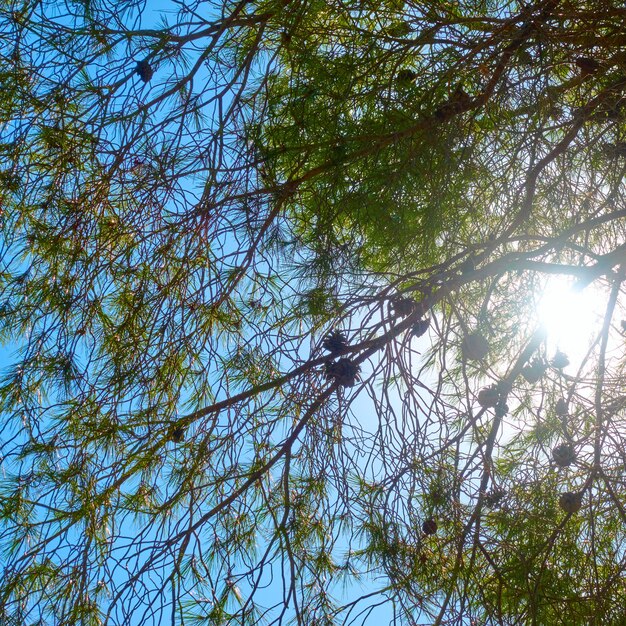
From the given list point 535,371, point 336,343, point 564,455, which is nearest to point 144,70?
point 336,343

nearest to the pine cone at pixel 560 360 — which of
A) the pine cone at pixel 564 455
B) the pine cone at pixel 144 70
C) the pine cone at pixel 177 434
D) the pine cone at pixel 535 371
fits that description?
the pine cone at pixel 535 371

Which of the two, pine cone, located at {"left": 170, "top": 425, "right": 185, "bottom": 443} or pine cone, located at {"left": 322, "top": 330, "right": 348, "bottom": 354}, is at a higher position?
pine cone, located at {"left": 322, "top": 330, "right": 348, "bottom": 354}

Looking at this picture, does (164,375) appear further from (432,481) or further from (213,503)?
(432,481)

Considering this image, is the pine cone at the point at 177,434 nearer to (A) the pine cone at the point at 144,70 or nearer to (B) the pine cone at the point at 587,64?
(A) the pine cone at the point at 144,70

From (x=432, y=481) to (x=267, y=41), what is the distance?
138 cm

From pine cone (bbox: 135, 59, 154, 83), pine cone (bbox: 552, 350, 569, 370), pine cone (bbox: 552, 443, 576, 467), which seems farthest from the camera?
pine cone (bbox: 552, 350, 569, 370)

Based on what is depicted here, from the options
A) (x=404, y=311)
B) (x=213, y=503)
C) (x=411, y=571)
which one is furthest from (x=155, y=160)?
(x=411, y=571)

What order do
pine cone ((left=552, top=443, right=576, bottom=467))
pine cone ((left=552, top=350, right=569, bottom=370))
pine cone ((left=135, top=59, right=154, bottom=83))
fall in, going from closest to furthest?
pine cone ((left=552, top=443, right=576, bottom=467)) → pine cone ((left=135, top=59, right=154, bottom=83)) → pine cone ((left=552, top=350, right=569, bottom=370))

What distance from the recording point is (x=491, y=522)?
6.53ft

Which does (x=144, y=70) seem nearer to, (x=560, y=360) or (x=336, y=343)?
(x=336, y=343)

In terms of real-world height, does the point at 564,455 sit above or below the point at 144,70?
below

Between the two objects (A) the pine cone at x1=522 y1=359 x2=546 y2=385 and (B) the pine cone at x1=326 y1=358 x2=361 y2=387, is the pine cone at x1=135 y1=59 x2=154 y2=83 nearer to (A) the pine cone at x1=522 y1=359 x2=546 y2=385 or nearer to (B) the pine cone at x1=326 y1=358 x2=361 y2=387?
(B) the pine cone at x1=326 y1=358 x2=361 y2=387

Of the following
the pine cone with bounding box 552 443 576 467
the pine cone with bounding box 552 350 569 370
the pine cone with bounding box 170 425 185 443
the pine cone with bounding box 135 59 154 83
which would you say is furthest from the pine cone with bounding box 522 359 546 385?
the pine cone with bounding box 135 59 154 83

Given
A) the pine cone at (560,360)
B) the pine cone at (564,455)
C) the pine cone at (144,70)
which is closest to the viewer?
the pine cone at (564,455)
